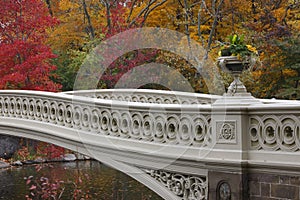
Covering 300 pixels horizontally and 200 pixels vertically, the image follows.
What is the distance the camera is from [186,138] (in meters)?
8.66

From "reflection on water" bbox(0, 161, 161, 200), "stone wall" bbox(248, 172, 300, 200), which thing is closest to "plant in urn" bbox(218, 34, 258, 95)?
"stone wall" bbox(248, 172, 300, 200)

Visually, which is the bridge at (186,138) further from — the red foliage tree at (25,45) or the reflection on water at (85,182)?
the red foliage tree at (25,45)

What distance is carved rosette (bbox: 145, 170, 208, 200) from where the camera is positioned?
27.5ft

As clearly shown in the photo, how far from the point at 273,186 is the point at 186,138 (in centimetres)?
166

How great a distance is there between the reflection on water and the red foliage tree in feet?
8.78

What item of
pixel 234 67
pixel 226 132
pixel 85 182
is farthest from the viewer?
pixel 85 182

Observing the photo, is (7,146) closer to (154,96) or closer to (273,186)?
(154,96)

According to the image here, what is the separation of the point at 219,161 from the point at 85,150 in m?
3.80

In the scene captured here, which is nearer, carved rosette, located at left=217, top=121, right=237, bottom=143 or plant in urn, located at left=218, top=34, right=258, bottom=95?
carved rosette, located at left=217, top=121, right=237, bottom=143

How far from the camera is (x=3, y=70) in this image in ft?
61.9

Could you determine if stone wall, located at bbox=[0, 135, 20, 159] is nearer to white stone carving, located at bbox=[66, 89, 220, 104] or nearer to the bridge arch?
white stone carving, located at bbox=[66, 89, 220, 104]

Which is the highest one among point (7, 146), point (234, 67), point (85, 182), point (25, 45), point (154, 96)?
point (25, 45)

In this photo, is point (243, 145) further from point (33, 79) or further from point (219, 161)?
point (33, 79)

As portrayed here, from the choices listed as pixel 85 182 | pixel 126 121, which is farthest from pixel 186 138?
pixel 85 182
